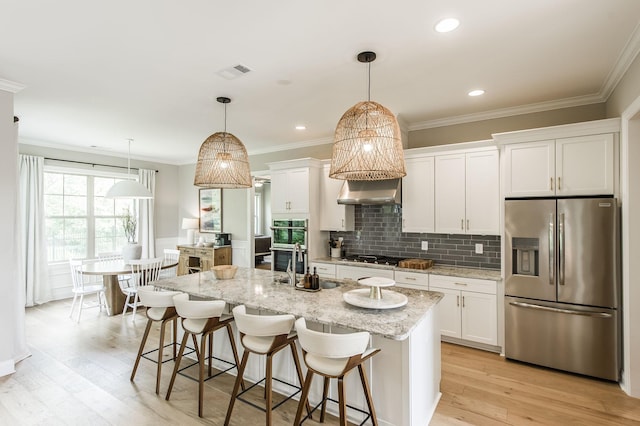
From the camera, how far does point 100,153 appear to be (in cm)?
634

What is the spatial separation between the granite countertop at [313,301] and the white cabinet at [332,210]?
169 centimetres

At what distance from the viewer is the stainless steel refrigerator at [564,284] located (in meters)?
2.95

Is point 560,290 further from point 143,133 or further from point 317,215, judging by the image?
point 143,133

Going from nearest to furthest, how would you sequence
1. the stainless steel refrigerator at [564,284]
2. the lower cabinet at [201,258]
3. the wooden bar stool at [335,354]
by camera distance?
1. the wooden bar stool at [335,354]
2. the stainless steel refrigerator at [564,284]
3. the lower cabinet at [201,258]

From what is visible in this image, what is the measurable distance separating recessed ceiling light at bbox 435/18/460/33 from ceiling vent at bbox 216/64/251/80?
1560 millimetres

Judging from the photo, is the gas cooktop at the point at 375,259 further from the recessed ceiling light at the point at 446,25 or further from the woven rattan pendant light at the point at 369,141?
the recessed ceiling light at the point at 446,25

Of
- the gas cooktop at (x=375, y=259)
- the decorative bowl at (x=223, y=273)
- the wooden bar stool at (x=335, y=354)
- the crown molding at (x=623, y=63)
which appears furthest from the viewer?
the gas cooktop at (x=375, y=259)

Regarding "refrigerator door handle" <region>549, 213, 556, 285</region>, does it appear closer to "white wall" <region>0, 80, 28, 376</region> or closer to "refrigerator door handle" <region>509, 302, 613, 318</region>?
"refrigerator door handle" <region>509, 302, 613, 318</region>

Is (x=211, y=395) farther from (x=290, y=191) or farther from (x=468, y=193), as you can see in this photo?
(x=468, y=193)

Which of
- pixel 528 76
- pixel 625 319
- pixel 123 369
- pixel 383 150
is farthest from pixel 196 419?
pixel 528 76

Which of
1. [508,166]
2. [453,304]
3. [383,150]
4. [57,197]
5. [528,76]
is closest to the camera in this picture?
[383,150]

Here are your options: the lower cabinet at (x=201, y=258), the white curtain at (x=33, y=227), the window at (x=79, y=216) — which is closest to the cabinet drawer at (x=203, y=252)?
the lower cabinet at (x=201, y=258)

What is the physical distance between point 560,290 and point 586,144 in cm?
141

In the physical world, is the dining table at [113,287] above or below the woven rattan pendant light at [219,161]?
below
